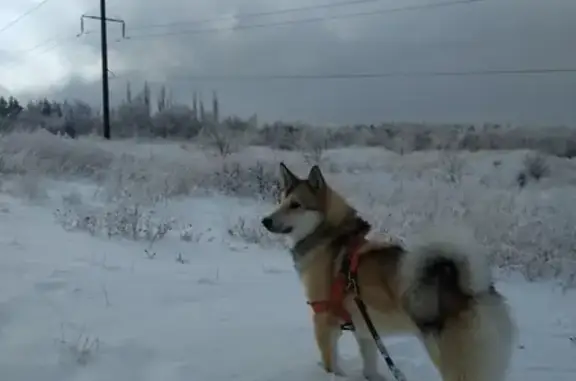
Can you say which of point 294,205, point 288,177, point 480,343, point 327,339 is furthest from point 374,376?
point 288,177

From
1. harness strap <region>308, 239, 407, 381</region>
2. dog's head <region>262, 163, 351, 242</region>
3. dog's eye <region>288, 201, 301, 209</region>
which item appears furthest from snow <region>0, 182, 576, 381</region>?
dog's eye <region>288, 201, 301, 209</region>

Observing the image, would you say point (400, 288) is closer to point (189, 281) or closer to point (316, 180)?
point (316, 180)

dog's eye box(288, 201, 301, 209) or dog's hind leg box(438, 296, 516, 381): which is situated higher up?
dog's eye box(288, 201, 301, 209)

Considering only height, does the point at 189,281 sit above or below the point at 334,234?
below

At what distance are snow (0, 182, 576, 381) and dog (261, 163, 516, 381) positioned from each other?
45 cm

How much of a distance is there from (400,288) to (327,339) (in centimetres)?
81

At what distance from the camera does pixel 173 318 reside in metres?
4.32

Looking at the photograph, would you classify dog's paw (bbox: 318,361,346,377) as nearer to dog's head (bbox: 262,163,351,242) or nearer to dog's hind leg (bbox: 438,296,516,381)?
dog's head (bbox: 262,163,351,242)

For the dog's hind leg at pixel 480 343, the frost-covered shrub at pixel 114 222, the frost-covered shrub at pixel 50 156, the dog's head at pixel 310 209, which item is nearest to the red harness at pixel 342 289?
the dog's head at pixel 310 209

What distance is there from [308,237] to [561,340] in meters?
2.25

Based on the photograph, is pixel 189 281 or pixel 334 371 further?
pixel 189 281

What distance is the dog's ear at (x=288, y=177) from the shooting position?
4176 mm

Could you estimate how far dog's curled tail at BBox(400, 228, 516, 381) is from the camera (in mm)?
2930

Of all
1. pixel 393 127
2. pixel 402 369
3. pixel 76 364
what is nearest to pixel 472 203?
pixel 402 369
